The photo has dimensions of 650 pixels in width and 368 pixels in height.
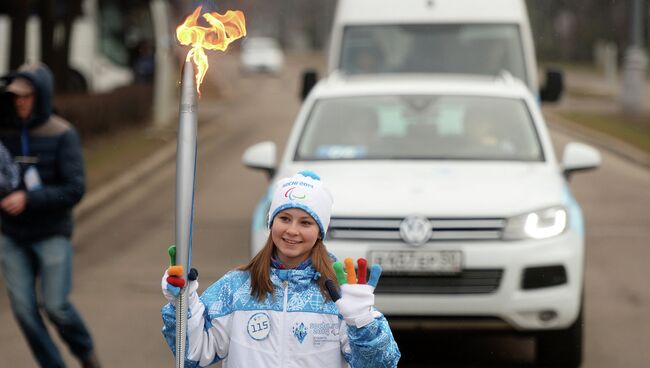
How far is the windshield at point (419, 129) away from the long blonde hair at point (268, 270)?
4.60 meters

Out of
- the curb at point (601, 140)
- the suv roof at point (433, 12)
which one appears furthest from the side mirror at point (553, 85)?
the curb at point (601, 140)

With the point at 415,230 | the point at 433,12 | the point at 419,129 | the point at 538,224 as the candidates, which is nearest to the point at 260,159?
the point at 419,129

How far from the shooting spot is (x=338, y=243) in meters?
7.29

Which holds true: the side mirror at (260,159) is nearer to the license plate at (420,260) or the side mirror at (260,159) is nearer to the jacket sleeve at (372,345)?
the license plate at (420,260)

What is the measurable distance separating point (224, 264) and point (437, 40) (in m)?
3.59

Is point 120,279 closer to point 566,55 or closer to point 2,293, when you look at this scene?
point 2,293

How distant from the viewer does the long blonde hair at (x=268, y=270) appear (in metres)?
3.75

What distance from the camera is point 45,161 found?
21.5 feet

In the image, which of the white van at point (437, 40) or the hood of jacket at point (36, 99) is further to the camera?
the white van at point (437, 40)

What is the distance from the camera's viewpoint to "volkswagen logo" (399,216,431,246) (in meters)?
7.17

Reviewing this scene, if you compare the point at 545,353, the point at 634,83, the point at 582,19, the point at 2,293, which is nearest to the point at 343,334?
the point at 545,353

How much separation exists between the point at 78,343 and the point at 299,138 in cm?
247

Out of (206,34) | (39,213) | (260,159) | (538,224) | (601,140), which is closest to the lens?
(206,34)

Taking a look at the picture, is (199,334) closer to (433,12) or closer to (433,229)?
(433,229)
